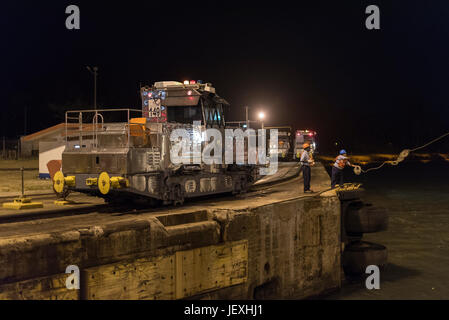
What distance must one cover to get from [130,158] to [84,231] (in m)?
3.96

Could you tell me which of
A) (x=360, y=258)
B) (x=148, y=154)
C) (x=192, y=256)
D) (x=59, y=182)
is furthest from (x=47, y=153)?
(x=192, y=256)

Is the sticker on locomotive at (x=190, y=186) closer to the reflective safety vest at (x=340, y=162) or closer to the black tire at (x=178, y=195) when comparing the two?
the black tire at (x=178, y=195)

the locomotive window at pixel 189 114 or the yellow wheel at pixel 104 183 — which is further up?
the locomotive window at pixel 189 114

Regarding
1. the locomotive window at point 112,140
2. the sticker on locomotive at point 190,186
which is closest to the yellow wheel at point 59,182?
the locomotive window at point 112,140

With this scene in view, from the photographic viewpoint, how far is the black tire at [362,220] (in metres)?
14.4

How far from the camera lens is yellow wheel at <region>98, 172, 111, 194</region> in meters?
11.2

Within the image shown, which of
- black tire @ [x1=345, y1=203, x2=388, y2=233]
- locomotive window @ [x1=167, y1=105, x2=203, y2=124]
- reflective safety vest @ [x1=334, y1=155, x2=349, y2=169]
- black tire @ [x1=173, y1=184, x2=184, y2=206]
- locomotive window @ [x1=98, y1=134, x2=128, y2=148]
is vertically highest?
locomotive window @ [x1=167, y1=105, x2=203, y2=124]

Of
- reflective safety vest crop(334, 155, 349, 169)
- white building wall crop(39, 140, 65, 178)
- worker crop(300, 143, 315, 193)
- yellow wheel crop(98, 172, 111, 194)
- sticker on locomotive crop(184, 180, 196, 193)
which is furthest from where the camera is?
white building wall crop(39, 140, 65, 178)

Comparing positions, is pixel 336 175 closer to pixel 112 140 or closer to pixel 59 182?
pixel 112 140

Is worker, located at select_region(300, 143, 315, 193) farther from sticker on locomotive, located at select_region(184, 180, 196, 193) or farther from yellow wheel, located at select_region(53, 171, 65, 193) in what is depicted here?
yellow wheel, located at select_region(53, 171, 65, 193)

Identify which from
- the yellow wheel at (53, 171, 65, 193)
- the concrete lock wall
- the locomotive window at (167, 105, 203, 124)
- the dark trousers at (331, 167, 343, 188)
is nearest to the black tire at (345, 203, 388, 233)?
the concrete lock wall

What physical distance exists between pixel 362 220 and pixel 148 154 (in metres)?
6.81

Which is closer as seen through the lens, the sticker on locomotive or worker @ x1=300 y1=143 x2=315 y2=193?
the sticker on locomotive

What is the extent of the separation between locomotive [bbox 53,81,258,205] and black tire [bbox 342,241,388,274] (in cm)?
427
